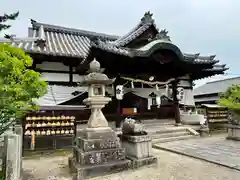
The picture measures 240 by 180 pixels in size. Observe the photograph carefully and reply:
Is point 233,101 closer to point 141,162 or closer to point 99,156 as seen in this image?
point 141,162

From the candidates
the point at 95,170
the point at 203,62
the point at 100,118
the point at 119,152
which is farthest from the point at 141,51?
the point at 95,170

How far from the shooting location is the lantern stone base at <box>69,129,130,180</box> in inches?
184

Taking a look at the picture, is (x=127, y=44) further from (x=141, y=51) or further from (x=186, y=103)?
(x=186, y=103)

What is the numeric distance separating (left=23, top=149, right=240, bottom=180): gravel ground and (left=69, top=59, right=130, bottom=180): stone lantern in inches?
10.1

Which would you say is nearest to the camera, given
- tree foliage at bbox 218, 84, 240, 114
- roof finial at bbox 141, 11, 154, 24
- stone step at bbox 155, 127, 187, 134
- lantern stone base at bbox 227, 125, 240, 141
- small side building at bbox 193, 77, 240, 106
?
lantern stone base at bbox 227, 125, 240, 141

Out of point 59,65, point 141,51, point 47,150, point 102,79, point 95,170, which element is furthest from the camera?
point 59,65

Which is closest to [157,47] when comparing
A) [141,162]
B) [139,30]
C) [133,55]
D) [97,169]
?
[133,55]

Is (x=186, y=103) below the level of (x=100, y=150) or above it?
above

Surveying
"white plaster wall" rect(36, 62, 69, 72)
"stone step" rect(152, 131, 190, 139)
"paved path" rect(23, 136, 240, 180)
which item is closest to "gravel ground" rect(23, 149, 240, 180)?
"paved path" rect(23, 136, 240, 180)

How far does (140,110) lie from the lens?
554 inches

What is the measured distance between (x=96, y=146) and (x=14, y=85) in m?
2.49

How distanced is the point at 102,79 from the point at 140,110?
29.3 ft

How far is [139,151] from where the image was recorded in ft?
17.8

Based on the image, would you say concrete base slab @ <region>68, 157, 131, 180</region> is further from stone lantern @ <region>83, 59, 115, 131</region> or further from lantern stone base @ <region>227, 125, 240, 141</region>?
lantern stone base @ <region>227, 125, 240, 141</region>
